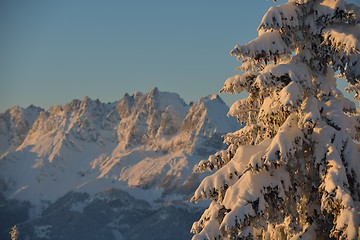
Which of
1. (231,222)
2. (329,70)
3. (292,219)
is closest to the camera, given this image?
(231,222)

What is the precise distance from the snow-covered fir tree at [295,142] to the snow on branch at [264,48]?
26mm

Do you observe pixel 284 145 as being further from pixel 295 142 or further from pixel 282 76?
pixel 282 76

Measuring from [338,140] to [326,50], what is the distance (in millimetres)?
2568

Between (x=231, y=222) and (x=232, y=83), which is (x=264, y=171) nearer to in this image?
(x=231, y=222)

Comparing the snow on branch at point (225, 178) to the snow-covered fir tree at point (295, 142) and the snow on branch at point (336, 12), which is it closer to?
the snow-covered fir tree at point (295, 142)

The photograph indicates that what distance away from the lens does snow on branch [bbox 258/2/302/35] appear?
15367 millimetres

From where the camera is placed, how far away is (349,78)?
52.2 ft

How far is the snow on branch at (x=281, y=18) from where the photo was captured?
605 inches

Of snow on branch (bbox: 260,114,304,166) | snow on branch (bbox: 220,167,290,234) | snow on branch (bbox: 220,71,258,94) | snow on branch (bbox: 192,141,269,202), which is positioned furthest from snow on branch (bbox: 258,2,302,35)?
snow on branch (bbox: 220,167,290,234)

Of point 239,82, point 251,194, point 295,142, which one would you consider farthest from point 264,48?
point 251,194

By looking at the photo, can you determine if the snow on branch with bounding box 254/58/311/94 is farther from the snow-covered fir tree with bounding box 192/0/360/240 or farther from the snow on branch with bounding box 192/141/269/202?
the snow on branch with bounding box 192/141/269/202

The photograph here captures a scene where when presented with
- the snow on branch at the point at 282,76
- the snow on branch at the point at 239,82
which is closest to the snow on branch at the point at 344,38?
the snow on branch at the point at 282,76

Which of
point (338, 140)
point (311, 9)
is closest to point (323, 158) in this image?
point (338, 140)

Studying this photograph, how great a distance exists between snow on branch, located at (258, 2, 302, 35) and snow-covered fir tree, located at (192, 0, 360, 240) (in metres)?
0.02
